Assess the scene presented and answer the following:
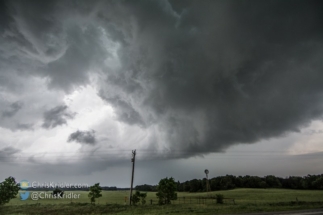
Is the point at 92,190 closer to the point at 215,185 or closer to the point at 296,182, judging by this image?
the point at 215,185

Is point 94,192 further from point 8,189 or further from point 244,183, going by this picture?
point 244,183

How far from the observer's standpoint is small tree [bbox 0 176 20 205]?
5328 cm

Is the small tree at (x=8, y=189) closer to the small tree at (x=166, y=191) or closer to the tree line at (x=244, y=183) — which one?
the small tree at (x=166, y=191)

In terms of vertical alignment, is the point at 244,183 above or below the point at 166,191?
below

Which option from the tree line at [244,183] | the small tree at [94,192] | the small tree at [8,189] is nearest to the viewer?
the small tree at [8,189]

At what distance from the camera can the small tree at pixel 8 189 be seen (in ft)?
175

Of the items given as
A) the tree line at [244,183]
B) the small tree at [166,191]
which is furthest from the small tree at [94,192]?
the tree line at [244,183]

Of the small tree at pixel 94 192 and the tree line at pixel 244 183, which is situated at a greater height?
the small tree at pixel 94 192

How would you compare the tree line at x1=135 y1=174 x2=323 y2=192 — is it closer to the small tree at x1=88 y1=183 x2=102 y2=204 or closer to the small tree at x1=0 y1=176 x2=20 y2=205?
the small tree at x1=88 y1=183 x2=102 y2=204

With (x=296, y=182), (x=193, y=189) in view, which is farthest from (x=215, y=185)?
(x=296, y=182)

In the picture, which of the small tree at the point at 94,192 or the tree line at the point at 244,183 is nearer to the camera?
the small tree at the point at 94,192

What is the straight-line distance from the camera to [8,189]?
53.8 meters

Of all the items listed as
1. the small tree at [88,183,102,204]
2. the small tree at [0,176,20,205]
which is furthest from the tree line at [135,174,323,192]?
the small tree at [0,176,20,205]

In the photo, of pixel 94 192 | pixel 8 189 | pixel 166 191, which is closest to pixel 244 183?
pixel 166 191
